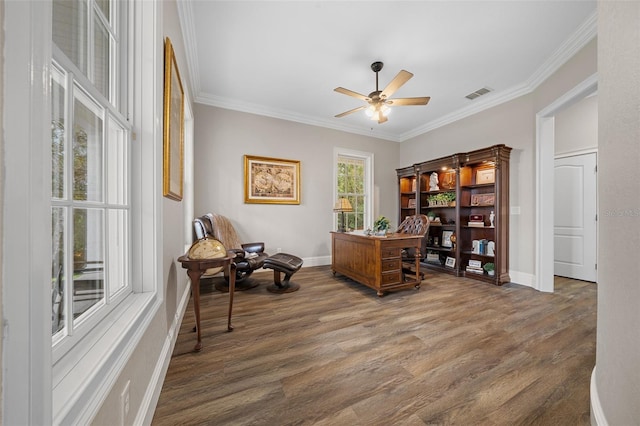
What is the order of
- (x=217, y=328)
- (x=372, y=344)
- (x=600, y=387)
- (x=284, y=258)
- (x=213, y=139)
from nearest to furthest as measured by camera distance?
(x=600, y=387) → (x=372, y=344) → (x=217, y=328) → (x=284, y=258) → (x=213, y=139)

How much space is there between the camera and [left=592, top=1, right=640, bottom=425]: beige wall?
911mm

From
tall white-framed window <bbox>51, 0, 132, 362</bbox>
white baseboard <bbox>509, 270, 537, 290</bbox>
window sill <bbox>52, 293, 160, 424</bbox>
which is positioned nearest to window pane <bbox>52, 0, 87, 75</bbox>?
Answer: tall white-framed window <bbox>51, 0, 132, 362</bbox>

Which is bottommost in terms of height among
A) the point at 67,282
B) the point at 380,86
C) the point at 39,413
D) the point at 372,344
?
the point at 372,344

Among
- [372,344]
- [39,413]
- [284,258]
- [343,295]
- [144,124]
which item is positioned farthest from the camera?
[284,258]

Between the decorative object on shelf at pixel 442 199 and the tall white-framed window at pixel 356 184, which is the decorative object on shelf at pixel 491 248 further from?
the tall white-framed window at pixel 356 184

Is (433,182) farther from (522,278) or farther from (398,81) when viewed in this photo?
(398,81)

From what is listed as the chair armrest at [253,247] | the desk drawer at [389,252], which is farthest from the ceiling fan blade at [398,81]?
the chair armrest at [253,247]

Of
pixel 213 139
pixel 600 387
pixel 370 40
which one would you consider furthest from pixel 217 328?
pixel 370 40

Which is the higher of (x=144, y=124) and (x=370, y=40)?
(x=370, y=40)

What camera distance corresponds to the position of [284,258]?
3463 mm

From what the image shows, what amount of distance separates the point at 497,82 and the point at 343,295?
3811 millimetres

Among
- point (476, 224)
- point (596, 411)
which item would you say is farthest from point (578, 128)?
point (596, 411)

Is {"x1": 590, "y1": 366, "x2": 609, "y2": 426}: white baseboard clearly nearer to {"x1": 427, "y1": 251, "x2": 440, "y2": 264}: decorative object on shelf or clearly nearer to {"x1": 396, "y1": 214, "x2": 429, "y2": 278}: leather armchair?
{"x1": 396, "y1": 214, "x2": 429, "y2": 278}: leather armchair

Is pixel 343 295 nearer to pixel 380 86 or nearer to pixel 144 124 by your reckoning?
pixel 144 124
